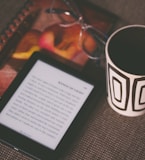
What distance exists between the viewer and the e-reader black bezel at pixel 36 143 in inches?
21.4

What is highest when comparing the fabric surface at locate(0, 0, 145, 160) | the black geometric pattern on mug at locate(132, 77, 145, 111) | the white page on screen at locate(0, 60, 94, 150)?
the black geometric pattern on mug at locate(132, 77, 145, 111)

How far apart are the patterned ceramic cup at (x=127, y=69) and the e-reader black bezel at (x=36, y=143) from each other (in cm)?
4

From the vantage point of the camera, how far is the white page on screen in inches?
22.0

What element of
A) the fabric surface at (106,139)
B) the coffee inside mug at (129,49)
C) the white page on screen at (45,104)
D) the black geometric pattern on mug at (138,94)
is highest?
the coffee inside mug at (129,49)

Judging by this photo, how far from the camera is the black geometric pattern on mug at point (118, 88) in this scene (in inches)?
19.9

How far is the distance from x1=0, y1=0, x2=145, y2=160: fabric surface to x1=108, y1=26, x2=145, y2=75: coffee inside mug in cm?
9

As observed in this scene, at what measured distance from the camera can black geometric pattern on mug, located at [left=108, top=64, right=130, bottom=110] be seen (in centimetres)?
51

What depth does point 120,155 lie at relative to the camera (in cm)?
56

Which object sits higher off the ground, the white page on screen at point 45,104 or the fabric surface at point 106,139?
the white page on screen at point 45,104

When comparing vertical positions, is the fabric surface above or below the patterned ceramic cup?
below

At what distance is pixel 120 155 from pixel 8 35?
0.27 m

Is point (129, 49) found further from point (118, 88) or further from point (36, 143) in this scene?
point (36, 143)

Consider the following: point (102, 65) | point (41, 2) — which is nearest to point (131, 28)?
point (102, 65)

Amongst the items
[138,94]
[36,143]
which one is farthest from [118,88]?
[36,143]
